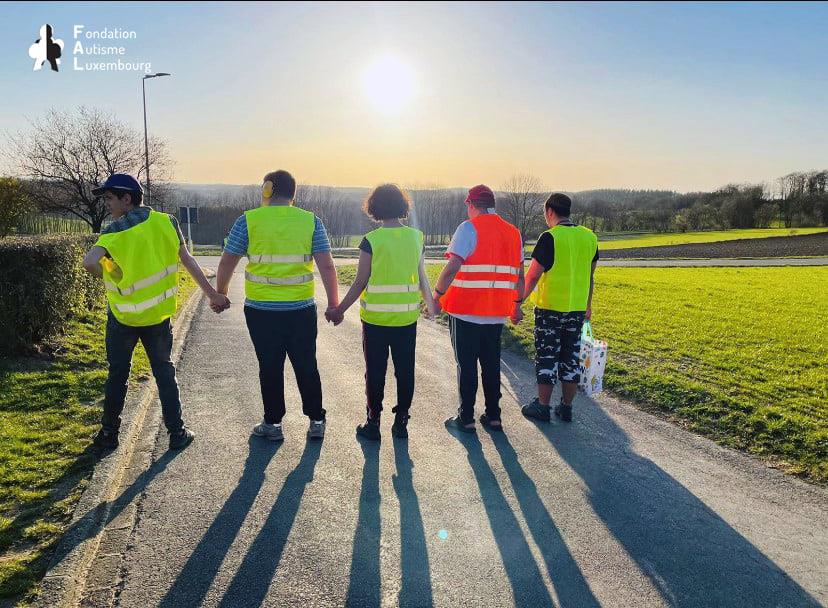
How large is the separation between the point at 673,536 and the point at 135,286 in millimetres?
3920

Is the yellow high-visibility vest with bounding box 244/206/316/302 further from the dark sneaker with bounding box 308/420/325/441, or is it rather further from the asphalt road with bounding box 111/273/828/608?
the asphalt road with bounding box 111/273/828/608

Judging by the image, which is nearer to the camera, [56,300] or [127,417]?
[127,417]

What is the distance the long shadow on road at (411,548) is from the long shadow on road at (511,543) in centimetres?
43

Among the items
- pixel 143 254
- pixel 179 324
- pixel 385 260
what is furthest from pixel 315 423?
pixel 179 324

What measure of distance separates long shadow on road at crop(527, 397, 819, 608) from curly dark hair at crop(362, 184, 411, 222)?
230 centimetres

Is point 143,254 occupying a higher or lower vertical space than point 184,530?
higher

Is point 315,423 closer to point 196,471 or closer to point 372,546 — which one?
point 196,471

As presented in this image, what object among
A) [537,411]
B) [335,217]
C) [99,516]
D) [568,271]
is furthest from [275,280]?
[335,217]

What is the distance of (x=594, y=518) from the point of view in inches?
135

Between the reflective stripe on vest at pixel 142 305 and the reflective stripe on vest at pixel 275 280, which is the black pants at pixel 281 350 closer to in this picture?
the reflective stripe on vest at pixel 275 280

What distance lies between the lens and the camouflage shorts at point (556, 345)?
16.5ft

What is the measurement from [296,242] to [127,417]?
2.23m

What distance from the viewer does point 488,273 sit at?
468 cm

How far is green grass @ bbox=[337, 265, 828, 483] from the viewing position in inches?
193
